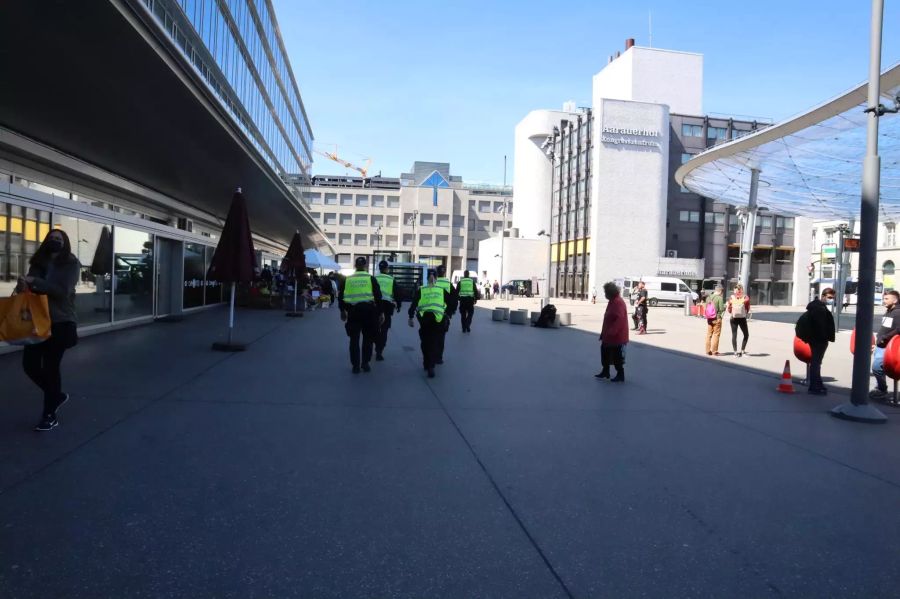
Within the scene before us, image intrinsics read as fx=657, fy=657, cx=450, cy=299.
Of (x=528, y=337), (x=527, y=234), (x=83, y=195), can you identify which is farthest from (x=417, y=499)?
(x=527, y=234)

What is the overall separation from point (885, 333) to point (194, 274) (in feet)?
61.1

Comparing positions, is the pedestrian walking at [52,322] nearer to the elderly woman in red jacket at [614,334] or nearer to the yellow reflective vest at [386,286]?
the yellow reflective vest at [386,286]

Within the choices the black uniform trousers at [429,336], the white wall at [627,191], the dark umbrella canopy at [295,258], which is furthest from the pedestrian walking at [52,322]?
the white wall at [627,191]

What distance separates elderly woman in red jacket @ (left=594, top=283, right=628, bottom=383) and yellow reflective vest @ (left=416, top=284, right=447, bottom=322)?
2.48 metres

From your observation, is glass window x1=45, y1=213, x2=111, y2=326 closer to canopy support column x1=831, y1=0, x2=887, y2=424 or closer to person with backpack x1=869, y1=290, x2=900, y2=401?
canopy support column x1=831, y1=0, x2=887, y2=424

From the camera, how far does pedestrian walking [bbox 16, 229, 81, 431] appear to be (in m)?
5.56

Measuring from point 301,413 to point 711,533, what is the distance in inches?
168

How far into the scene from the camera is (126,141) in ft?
45.6

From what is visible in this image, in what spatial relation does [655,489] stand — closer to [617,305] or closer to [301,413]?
[301,413]

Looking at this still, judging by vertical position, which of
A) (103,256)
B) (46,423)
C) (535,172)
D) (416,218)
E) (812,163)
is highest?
(535,172)

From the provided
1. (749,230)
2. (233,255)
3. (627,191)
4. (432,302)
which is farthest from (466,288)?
(627,191)

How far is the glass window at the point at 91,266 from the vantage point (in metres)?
12.0

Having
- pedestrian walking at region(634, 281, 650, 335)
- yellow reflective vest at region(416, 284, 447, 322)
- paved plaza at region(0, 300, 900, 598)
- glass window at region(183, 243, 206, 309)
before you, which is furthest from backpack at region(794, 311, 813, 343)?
glass window at region(183, 243, 206, 309)

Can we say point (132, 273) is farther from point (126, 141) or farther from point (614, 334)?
point (614, 334)
